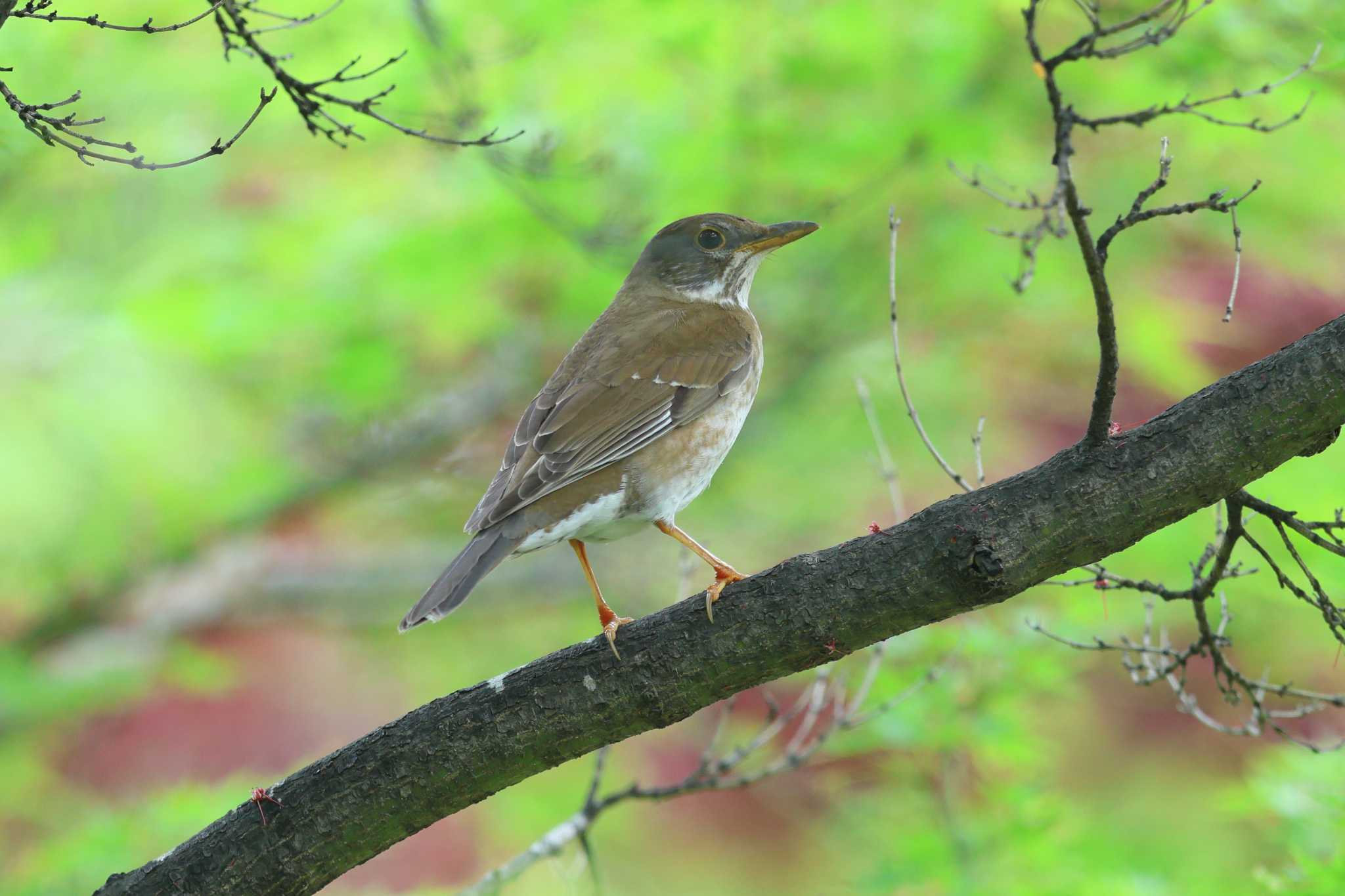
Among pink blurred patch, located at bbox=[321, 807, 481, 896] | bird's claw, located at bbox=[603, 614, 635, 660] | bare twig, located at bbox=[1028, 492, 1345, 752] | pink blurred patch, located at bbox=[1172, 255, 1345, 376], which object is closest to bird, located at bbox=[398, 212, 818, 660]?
bird's claw, located at bbox=[603, 614, 635, 660]

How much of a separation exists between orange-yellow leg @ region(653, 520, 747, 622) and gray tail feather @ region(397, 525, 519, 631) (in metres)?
0.60

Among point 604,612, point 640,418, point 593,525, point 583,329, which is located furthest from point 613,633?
point 583,329

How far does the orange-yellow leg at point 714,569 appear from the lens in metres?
3.06

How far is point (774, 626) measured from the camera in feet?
9.84

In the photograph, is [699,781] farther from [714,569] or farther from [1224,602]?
[1224,602]

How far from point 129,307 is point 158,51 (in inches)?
68.0

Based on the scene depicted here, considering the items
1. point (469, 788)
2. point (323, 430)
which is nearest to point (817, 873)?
point (323, 430)

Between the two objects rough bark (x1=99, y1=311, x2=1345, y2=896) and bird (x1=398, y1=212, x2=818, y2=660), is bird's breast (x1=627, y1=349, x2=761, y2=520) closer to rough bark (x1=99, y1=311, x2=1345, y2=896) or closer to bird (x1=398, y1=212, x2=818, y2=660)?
bird (x1=398, y1=212, x2=818, y2=660)

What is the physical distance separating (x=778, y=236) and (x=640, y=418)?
3.97 ft

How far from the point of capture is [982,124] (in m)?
6.15

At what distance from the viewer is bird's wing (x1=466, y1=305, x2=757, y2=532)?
4266 millimetres

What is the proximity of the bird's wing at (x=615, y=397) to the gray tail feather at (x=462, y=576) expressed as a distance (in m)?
0.09

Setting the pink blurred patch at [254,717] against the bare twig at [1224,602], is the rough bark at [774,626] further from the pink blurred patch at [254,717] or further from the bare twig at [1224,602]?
the pink blurred patch at [254,717]

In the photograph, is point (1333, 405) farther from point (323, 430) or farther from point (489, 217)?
point (323, 430)
